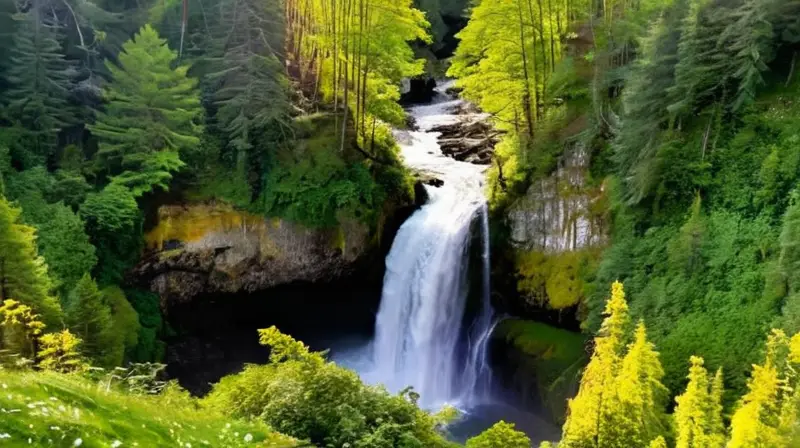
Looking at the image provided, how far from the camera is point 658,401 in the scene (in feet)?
35.9

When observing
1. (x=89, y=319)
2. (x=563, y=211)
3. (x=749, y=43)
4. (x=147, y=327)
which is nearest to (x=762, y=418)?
(x=749, y=43)

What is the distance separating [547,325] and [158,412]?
15.0 m

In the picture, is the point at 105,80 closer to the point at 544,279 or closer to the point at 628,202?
the point at 544,279

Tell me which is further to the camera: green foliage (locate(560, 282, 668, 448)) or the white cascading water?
the white cascading water

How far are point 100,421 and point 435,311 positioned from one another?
54.0 feet

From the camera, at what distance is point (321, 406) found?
830 cm

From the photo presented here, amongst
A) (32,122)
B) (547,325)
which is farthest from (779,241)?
(32,122)

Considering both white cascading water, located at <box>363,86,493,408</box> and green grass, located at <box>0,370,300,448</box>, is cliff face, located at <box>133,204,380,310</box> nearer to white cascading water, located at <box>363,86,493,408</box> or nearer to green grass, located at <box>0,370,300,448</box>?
white cascading water, located at <box>363,86,493,408</box>

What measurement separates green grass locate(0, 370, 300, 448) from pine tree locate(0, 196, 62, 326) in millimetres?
8911

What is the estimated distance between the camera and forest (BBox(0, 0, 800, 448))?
8.77m

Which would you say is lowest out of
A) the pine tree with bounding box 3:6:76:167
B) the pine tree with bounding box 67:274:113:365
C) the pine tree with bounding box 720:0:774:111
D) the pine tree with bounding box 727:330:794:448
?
the pine tree with bounding box 67:274:113:365

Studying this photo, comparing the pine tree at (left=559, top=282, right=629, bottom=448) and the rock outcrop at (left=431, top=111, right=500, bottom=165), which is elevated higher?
the rock outcrop at (left=431, top=111, right=500, bottom=165)

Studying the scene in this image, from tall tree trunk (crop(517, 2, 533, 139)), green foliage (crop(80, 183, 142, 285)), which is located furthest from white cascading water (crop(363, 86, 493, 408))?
green foliage (crop(80, 183, 142, 285))

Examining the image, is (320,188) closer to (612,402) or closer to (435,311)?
(435,311)
